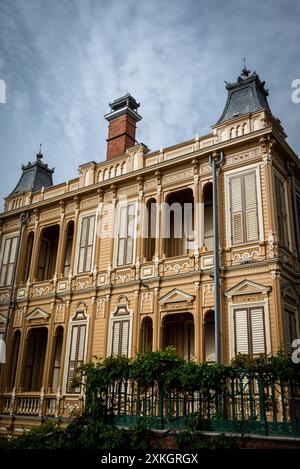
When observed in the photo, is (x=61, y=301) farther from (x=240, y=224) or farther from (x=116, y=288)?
(x=240, y=224)

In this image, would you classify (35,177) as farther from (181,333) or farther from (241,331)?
(241,331)

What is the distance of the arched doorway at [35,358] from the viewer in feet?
65.9

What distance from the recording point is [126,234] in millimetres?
18250

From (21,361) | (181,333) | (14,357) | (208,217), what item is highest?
(208,217)

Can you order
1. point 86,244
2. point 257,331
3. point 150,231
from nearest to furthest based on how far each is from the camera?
point 257,331 < point 150,231 < point 86,244

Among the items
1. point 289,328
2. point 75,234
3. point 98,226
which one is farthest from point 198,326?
point 75,234

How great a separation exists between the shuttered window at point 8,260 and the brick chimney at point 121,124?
627cm

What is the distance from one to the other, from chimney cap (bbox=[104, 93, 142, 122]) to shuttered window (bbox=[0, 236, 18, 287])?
24.9 feet

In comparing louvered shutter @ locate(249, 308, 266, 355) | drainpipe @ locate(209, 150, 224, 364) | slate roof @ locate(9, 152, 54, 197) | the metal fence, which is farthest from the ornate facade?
the metal fence

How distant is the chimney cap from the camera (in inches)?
863

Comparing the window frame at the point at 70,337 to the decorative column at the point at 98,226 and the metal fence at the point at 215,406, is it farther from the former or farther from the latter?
the metal fence at the point at 215,406

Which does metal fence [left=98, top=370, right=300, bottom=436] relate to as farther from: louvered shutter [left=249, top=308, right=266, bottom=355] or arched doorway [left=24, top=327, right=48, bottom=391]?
arched doorway [left=24, top=327, right=48, bottom=391]

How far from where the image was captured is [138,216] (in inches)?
712

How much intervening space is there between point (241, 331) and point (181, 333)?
3.67 m
